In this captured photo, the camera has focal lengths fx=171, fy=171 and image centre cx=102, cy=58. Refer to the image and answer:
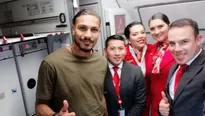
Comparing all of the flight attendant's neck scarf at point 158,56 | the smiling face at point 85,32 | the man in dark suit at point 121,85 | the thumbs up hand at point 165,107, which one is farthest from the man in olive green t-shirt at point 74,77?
the flight attendant's neck scarf at point 158,56

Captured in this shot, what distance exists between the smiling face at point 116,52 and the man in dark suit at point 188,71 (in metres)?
0.59

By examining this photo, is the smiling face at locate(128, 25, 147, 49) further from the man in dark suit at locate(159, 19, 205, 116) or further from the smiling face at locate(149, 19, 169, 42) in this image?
the man in dark suit at locate(159, 19, 205, 116)

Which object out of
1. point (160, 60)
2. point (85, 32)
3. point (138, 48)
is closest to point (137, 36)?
point (138, 48)

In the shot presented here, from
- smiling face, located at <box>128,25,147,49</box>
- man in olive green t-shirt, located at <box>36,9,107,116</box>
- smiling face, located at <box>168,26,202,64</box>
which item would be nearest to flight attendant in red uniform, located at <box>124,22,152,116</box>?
smiling face, located at <box>128,25,147,49</box>

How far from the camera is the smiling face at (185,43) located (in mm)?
1085

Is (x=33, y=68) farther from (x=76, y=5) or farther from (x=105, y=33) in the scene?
(x=105, y=33)

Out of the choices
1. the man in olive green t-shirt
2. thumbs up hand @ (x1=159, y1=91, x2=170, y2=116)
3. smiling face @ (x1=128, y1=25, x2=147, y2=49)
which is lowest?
thumbs up hand @ (x1=159, y1=91, x2=170, y2=116)

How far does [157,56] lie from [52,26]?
4.71ft

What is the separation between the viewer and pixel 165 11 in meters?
2.65

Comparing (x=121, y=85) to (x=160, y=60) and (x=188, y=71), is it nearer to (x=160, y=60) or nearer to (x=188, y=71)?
(x=160, y=60)

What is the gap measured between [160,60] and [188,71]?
67 cm

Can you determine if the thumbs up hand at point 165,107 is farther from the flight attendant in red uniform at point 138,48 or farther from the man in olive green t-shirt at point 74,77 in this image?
the flight attendant in red uniform at point 138,48

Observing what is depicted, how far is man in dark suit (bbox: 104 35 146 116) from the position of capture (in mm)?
1611

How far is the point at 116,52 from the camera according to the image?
1651mm
